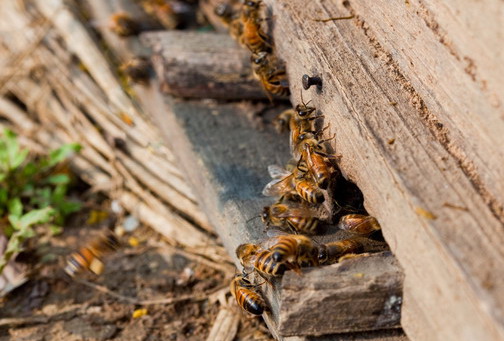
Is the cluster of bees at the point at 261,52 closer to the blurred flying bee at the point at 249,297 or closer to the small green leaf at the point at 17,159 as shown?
the blurred flying bee at the point at 249,297

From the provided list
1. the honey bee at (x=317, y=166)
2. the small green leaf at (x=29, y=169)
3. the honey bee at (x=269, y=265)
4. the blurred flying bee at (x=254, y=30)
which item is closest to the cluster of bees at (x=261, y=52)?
the blurred flying bee at (x=254, y=30)

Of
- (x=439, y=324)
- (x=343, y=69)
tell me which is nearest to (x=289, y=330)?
(x=439, y=324)

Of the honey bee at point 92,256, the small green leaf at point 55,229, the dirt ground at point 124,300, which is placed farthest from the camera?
the small green leaf at point 55,229

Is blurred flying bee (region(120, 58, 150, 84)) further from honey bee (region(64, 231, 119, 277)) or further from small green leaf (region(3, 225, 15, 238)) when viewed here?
small green leaf (region(3, 225, 15, 238))

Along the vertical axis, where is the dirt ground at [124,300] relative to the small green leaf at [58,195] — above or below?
above

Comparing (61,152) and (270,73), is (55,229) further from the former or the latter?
(270,73)

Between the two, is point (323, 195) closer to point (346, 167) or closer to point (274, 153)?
point (346, 167)

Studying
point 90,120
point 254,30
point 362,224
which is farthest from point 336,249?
point 90,120
